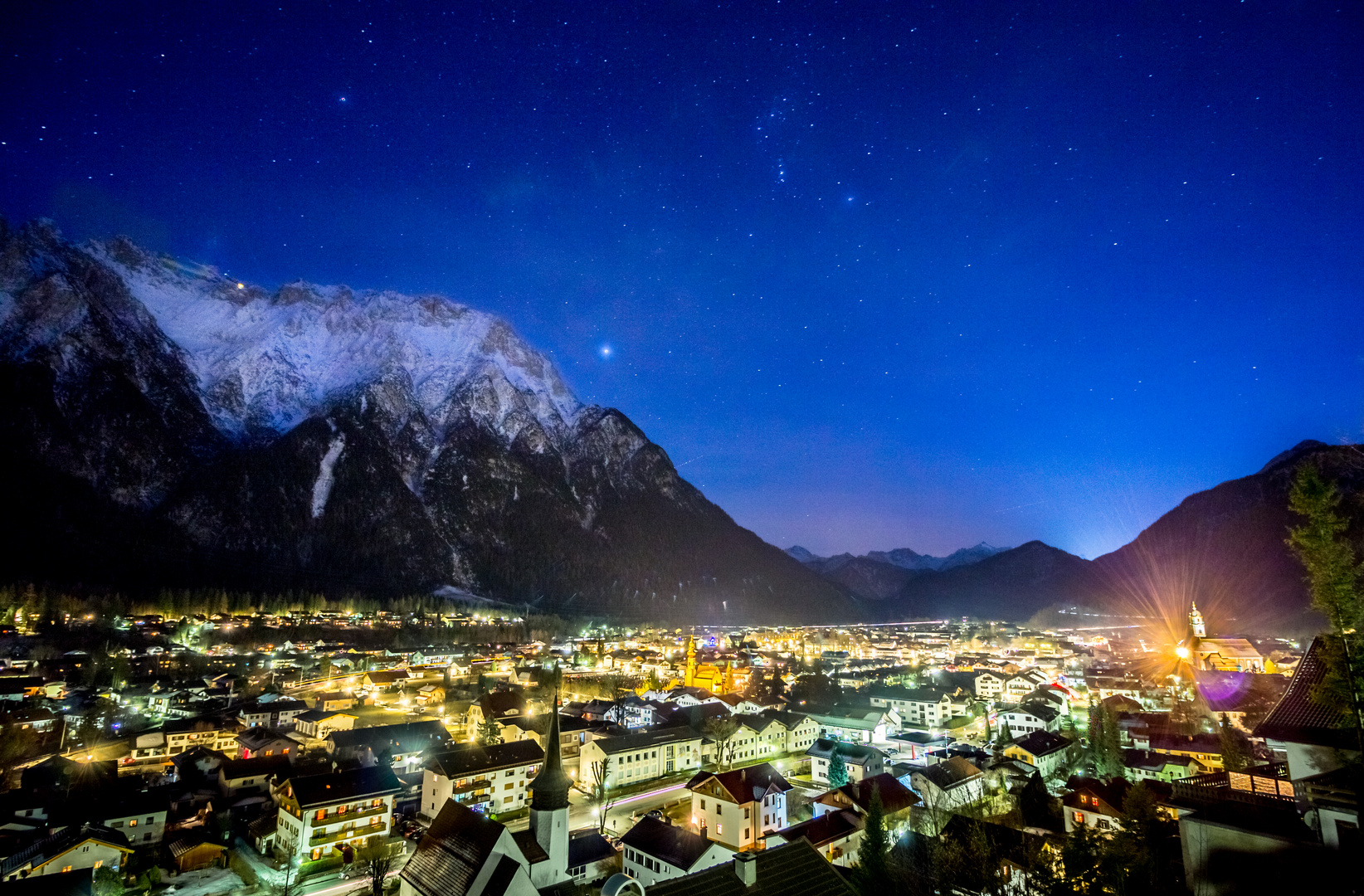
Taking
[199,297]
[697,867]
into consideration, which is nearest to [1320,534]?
[697,867]

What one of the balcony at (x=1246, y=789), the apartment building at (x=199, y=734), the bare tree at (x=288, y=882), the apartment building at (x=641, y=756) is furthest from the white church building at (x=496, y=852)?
the apartment building at (x=199, y=734)

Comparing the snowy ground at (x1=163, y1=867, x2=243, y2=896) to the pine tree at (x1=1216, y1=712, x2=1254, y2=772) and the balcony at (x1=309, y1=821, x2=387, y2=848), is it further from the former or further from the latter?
the pine tree at (x1=1216, y1=712, x2=1254, y2=772)

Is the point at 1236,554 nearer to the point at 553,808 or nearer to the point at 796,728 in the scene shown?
the point at 796,728

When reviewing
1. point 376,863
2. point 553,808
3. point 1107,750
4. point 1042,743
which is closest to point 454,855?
point 553,808

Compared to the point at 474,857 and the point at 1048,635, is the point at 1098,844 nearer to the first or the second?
the point at 474,857

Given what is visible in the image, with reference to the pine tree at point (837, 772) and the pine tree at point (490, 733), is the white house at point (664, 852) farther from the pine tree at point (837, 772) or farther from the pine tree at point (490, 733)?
the pine tree at point (490, 733)

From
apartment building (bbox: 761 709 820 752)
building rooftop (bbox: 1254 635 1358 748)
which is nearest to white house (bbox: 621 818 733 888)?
building rooftop (bbox: 1254 635 1358 748)
